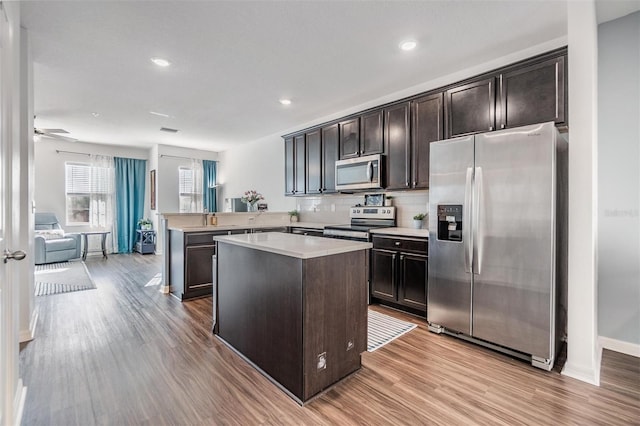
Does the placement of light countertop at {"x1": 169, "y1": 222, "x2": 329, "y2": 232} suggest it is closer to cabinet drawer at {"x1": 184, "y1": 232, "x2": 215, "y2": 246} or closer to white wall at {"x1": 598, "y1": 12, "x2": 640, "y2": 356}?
cabinet drawer at {"x1": 184, "y1": 232, "x2": 215, "y2": 246}

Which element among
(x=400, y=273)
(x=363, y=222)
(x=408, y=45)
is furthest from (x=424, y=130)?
(x=400, y=273)

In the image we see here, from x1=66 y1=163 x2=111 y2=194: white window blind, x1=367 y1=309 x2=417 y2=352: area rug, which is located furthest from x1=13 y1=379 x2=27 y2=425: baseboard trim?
x1=66 y1=163 x2=111 y2=194: white window blind

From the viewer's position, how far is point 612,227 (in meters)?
2.63

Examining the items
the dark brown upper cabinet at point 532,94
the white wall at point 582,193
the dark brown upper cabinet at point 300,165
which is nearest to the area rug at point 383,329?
the white wall at point 582,193

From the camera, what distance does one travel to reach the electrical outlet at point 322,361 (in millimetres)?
1978

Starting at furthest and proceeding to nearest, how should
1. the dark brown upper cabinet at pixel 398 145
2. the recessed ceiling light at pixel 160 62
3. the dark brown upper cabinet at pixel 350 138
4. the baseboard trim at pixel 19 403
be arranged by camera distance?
the dark brown upper cabinet at pixel 350 138 < the dark brown upper cabinet at pixel 398 145 < the recessed ceiling light at pixel 160 62 < the baseboard trim at pixel 19 403

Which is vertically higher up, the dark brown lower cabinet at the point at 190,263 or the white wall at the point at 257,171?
the white wall at the point at 257,171

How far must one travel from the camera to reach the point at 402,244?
3.39 meters

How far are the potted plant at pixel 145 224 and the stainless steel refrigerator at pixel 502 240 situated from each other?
24.0 feet

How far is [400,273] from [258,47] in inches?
110

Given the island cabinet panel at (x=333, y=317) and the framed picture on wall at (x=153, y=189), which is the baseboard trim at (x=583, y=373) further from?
the framed picture on wall at (x=153, y=189)

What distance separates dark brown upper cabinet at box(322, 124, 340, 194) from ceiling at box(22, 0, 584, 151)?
1.33 feet

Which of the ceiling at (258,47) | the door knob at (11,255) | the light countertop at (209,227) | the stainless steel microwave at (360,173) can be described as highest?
the ceiling at (258,47)

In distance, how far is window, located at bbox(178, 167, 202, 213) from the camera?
8094mm
